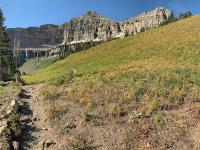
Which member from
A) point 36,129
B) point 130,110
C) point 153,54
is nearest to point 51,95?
point 36,129

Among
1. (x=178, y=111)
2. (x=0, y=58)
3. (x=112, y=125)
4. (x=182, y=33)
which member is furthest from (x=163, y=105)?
(x=182, y=33)

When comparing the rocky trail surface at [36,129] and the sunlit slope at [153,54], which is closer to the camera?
the rocky trail surface at [36,129]

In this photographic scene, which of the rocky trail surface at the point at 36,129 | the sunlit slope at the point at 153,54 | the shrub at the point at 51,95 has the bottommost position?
the rocky trail surface at the point at 36,129

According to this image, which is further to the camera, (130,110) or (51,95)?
(51,95)

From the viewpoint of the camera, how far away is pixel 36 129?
27469 millimetres

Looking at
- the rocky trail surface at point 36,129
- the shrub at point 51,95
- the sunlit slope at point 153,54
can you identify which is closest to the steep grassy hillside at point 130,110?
the shrub at point 51,95

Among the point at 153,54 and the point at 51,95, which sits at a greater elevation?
the point at 153,54

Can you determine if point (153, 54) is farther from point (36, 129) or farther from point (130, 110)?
point (36, 129)

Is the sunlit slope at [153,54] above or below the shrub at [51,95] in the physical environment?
above

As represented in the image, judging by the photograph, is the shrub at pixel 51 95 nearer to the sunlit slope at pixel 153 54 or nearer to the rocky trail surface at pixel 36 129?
the rocky trail surface at pixel 36 129

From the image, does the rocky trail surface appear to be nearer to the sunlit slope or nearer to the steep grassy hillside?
the steep grassy hillside

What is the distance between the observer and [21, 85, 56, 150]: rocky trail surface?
82.7 feet

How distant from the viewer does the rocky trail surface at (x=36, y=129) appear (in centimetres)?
2520

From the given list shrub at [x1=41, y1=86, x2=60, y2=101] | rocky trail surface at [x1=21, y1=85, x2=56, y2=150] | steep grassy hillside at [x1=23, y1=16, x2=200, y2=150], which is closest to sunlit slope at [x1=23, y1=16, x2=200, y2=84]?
steep grassy hillside at [x1=23, y1=16, x2=200, y2=150]
